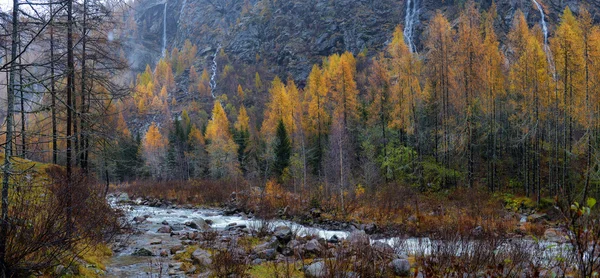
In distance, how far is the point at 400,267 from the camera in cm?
646

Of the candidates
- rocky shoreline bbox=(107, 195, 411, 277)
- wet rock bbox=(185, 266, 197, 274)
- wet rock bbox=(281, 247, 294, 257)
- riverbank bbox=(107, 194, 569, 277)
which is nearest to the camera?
riverbank bbox=(107, 194, 569, 277)

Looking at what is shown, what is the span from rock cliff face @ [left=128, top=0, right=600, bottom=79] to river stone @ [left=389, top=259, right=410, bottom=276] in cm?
5808

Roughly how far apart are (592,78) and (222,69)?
8483 centimetres

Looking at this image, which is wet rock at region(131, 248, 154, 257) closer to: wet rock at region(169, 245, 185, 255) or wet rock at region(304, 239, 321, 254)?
wet rock at region(169, 245, 185, 255)

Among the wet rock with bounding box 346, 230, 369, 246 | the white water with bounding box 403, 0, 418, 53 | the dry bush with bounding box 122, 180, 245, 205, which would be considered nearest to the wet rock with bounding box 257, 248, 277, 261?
the wet rock with bounding box 346, 230, 369, 246

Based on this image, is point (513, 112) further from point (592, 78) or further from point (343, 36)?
point (343, 36)

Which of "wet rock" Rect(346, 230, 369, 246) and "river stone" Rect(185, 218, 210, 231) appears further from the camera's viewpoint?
"river stone" Rect(185, 218, 210, 231)

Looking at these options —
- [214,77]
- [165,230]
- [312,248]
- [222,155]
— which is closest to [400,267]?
[312,248]

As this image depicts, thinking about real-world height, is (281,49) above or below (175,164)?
above

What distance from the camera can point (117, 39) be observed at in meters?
11.4

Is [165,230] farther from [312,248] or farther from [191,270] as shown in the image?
[312,248]

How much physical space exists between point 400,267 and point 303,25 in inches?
3427

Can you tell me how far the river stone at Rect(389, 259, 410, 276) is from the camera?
6.42m

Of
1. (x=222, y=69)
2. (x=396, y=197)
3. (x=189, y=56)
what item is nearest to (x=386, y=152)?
(x=396, y=197)
